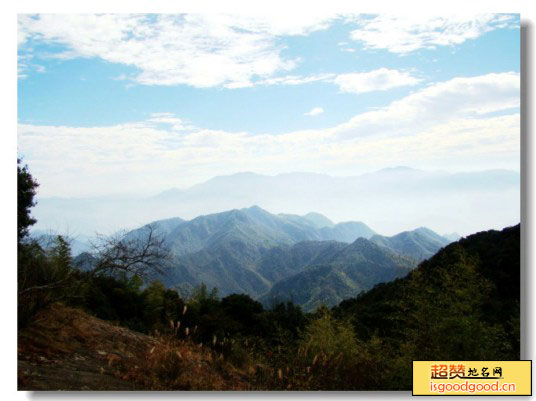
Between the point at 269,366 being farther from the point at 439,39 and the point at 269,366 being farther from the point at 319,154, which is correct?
→ the point at 439,39

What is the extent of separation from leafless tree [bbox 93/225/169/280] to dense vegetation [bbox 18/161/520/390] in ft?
0.07

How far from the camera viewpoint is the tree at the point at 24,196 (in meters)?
6.16

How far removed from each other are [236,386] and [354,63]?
487 cm

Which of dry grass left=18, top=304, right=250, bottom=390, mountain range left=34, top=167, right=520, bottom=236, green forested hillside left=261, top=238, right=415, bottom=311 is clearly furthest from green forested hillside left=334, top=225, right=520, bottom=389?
green forested hillside left=261, top=238, right=415, bottom=311

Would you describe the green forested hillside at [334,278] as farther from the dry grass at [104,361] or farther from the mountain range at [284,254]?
the dry grass at [104,361]

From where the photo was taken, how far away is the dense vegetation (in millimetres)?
5766

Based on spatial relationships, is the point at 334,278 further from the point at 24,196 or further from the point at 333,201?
the point at 24,196

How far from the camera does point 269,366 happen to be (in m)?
6.30

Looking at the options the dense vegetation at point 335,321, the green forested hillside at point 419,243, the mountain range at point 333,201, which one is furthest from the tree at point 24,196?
the green forested hillside at point 419,243

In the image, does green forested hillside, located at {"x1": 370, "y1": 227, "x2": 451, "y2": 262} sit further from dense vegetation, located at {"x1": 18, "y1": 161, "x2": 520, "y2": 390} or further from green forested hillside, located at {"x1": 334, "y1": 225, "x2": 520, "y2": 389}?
green forested hillside, located at {"x1": 334, "y1": 225, "x2": 520, "y2": 389}

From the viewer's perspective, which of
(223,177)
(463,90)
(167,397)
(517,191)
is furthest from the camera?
(223,177)

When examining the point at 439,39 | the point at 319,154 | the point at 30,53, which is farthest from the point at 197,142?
the point at 439,39

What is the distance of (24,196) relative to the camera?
20.2 feet

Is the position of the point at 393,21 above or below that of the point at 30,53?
above
